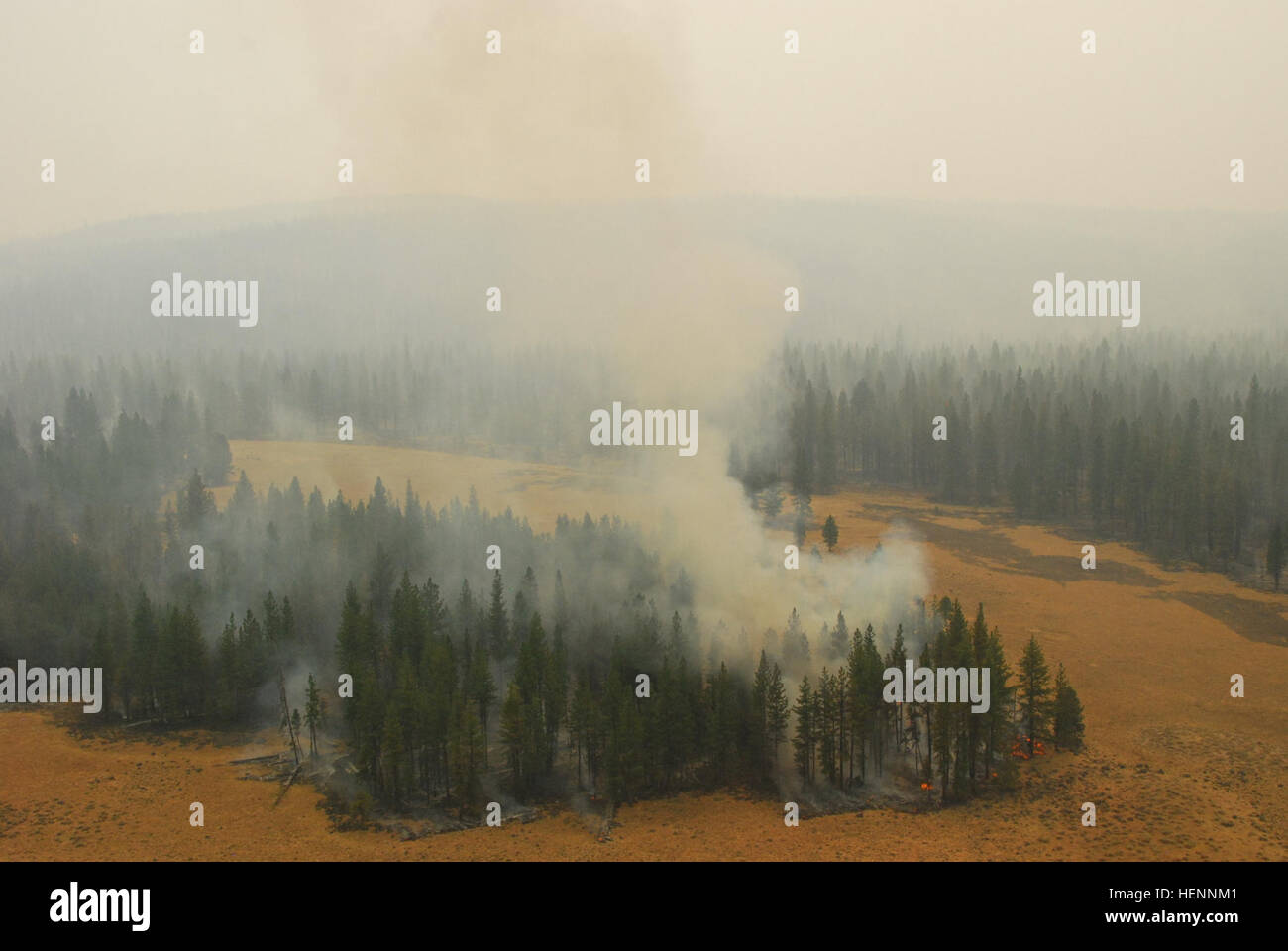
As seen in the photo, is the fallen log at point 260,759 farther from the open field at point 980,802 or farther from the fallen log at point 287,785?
the fallen log at point 287,785

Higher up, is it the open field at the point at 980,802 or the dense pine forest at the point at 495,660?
the dense pine forest at the point at 495,660

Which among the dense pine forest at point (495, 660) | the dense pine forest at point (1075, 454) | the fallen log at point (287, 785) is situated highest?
the dense pine forest at point (1075, 454)

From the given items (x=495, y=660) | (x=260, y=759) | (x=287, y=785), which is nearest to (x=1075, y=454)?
(x=495, y=660)

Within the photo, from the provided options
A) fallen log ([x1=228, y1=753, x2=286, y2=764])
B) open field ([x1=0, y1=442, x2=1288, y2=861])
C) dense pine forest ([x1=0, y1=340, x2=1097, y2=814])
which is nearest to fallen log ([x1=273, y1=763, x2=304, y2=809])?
open field ([x1=0, y1=442, x2=1288, y2=861])

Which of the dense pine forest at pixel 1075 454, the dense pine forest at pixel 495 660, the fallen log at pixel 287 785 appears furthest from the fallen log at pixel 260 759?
the dense pine forest at pixel 1075 454

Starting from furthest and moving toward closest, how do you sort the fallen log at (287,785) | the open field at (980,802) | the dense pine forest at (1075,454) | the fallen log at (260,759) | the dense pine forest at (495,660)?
the dense pine forest at (1075,454), the fallen log at (260,759), the fallen log at (287,785), the dense pine forest at (495,660), the open field at (980,802)

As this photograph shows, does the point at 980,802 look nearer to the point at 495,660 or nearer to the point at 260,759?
the point at 495,660

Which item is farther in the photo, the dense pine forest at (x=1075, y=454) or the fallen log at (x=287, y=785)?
the dense pine forest at (x=1075, y=454)
